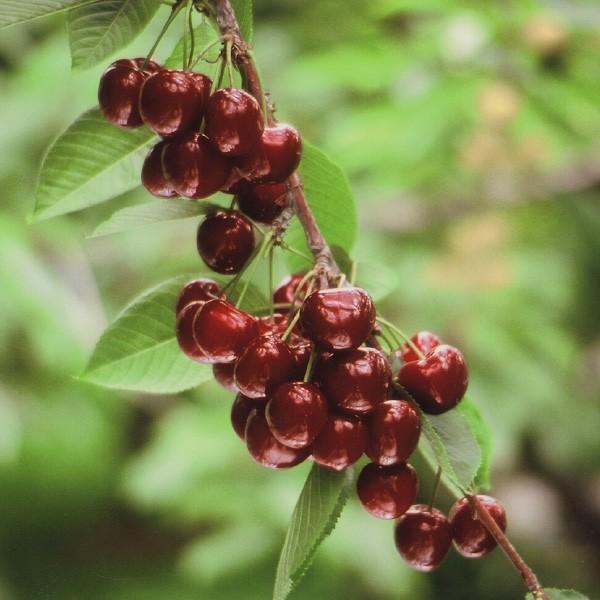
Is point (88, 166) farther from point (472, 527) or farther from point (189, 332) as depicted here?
point (472, 527)

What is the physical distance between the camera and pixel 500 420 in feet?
6.67

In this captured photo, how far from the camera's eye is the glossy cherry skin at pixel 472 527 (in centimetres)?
56

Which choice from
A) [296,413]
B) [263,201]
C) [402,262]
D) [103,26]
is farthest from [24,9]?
[402,262]

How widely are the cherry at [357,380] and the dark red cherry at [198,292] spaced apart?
12 centimetres

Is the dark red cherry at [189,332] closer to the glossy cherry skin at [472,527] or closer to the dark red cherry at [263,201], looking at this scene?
the dark red cherry at [263,201]

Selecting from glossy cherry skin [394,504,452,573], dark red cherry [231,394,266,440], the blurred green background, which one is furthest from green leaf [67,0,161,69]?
the blurred green background

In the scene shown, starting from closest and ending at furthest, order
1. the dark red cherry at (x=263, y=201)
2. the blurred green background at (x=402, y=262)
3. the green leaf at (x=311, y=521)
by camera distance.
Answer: the green leaf at (x=311, y=521), the dark red cherry at (x=263, y=201), the blurred green background at (x=402, y=262)

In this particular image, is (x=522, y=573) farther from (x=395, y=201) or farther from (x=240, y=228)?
(x=395, y=201)

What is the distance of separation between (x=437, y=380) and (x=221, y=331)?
13 centimetres

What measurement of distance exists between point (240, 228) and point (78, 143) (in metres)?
0.13

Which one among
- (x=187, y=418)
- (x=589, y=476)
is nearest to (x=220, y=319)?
(x=187, y=418)

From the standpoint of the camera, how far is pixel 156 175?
21.1 inches

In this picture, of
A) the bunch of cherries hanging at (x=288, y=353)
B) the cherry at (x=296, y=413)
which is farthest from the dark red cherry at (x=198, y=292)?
the cherry at (x=296, y=413)

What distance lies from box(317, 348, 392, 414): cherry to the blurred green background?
1100 mm
